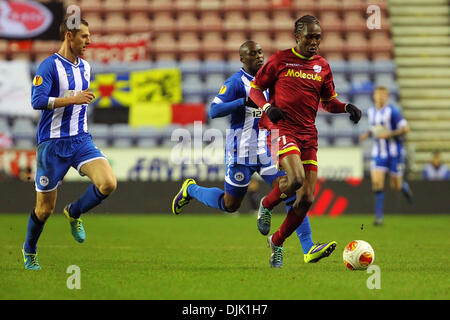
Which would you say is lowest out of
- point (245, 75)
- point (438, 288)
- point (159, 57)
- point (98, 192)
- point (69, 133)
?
point (438, 288)

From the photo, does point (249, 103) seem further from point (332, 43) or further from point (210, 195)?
point (332, 43)

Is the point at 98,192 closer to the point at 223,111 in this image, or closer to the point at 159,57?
the point at 223,111

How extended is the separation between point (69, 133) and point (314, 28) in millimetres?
2044

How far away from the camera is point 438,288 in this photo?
188 inches

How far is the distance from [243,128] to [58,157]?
1.72 metres

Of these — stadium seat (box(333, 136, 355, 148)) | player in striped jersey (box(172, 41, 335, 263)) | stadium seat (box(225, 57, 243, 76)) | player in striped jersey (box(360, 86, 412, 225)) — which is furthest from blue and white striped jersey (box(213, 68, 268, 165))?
stadium seat (box(225, 57, 243, 76))

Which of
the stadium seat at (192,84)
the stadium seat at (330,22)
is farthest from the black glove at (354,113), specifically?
the stadium seat at (330,22)

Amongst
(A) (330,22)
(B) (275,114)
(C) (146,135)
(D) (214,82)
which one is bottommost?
(B) (275,114)

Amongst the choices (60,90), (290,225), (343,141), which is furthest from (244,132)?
(343,141)

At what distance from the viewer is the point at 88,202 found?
A: 6.03m

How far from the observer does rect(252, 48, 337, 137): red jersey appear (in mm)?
5852

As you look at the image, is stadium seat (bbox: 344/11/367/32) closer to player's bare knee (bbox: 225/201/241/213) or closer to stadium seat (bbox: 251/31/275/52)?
stadium seat (bbox: 251/31/275/52)

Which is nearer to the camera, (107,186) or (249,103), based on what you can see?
(107,186)
